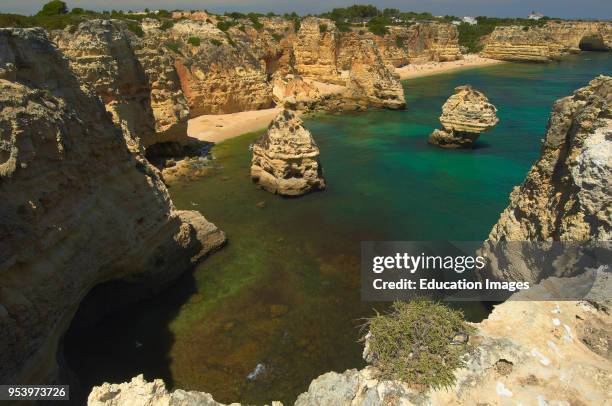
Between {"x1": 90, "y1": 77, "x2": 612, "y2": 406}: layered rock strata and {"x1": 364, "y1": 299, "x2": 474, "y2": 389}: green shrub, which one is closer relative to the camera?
{"x1": 90, "y1": 77, "x2": 612, "y2": 406}: layered rock strata

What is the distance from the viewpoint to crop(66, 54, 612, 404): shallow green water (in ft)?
37.2

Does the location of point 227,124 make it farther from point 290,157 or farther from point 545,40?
point 545,40

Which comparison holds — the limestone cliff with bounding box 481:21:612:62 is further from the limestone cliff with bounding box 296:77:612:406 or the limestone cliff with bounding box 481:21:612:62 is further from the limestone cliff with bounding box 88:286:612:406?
the limestone cliff with bounding box 88:286:612:406

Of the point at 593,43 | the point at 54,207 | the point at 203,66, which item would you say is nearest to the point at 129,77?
the point at 203,66

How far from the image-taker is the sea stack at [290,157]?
70.0 ft

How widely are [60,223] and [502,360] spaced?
387 inches

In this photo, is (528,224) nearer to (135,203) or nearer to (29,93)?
(135,203)

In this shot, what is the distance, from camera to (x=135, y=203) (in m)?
12.8

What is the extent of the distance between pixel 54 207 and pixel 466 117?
27.2m

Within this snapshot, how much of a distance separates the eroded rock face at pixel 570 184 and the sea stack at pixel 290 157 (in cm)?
1108

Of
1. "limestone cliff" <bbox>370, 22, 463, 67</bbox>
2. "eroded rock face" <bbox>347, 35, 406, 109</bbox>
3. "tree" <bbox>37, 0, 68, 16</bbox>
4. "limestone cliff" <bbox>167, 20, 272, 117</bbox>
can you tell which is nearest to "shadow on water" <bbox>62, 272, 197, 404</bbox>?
"limestone cliff" <bbox>167, 20, 272, 117</bbox>

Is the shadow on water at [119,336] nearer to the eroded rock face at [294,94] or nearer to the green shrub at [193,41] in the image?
the green shrub at [193,41]

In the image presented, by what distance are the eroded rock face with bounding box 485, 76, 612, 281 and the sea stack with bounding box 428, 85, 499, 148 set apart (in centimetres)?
1799

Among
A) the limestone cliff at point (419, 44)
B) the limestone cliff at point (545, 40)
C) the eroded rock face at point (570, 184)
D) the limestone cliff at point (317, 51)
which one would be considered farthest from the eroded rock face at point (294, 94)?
the limestone cliff at point (545, 40)
